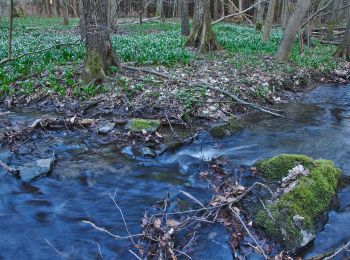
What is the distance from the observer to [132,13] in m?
36.8

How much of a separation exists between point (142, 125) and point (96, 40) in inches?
111

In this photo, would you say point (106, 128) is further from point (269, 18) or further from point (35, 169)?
point (269, 18)

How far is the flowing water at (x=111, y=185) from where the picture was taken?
153 inches

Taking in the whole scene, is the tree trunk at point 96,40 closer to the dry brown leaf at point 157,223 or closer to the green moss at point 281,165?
the green moss at point 281,165

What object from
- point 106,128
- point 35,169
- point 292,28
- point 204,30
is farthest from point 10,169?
point 292,28

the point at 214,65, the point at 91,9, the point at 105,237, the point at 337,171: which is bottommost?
the point at 105,237

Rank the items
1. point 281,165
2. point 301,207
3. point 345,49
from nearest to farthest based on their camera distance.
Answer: point 301,207
point 281,165
point 345,49

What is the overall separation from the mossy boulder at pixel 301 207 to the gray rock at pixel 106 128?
328cm

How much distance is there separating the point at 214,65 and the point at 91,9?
4.29m

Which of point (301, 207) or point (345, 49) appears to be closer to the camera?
point (301, 207)

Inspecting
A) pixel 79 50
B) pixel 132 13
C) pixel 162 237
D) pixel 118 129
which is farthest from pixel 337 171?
pixel 132 13

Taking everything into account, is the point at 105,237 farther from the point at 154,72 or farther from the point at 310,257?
the point at 154,72

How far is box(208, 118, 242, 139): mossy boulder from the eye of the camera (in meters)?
6.79

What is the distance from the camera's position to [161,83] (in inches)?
345
